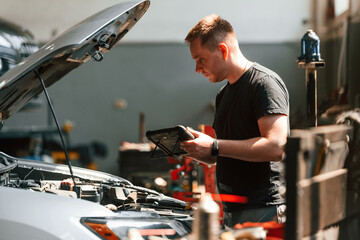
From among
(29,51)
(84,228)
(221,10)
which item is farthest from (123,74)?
(84,228)

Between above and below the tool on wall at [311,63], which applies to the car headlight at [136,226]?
below

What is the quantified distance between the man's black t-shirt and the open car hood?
74cm

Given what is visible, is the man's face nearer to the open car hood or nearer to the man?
the man

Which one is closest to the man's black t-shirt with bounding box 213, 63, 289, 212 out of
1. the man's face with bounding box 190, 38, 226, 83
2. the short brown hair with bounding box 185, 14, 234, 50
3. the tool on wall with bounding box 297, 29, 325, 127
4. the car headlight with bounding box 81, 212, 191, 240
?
the man's face with bounding box 190, 38, 226, 83

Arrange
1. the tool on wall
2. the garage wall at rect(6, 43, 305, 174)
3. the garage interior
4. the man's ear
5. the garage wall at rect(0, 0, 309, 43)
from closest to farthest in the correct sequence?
the man's ear → the tool on wall → the garage interior → the garage wall at rect(6, 43, 305, 174) → the garage wall at rect(0, 0, 309, 43)

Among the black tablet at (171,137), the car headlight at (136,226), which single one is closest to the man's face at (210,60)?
the black tablet at (171,137)

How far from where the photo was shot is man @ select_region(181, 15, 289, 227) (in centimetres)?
193

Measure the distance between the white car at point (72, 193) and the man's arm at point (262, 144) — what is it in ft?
1.34

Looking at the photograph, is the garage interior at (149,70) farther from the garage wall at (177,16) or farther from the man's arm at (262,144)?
the man's arm at (262,144)

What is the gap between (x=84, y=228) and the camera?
5.96ft

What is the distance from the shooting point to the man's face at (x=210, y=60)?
2.18 metres

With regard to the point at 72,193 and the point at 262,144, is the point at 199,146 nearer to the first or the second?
the point at 262,144

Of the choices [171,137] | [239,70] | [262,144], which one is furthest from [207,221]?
[239,70]

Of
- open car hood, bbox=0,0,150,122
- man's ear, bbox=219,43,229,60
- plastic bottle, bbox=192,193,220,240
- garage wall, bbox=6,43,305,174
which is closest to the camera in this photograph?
plastic bottle, bbox=192,193,220,240
